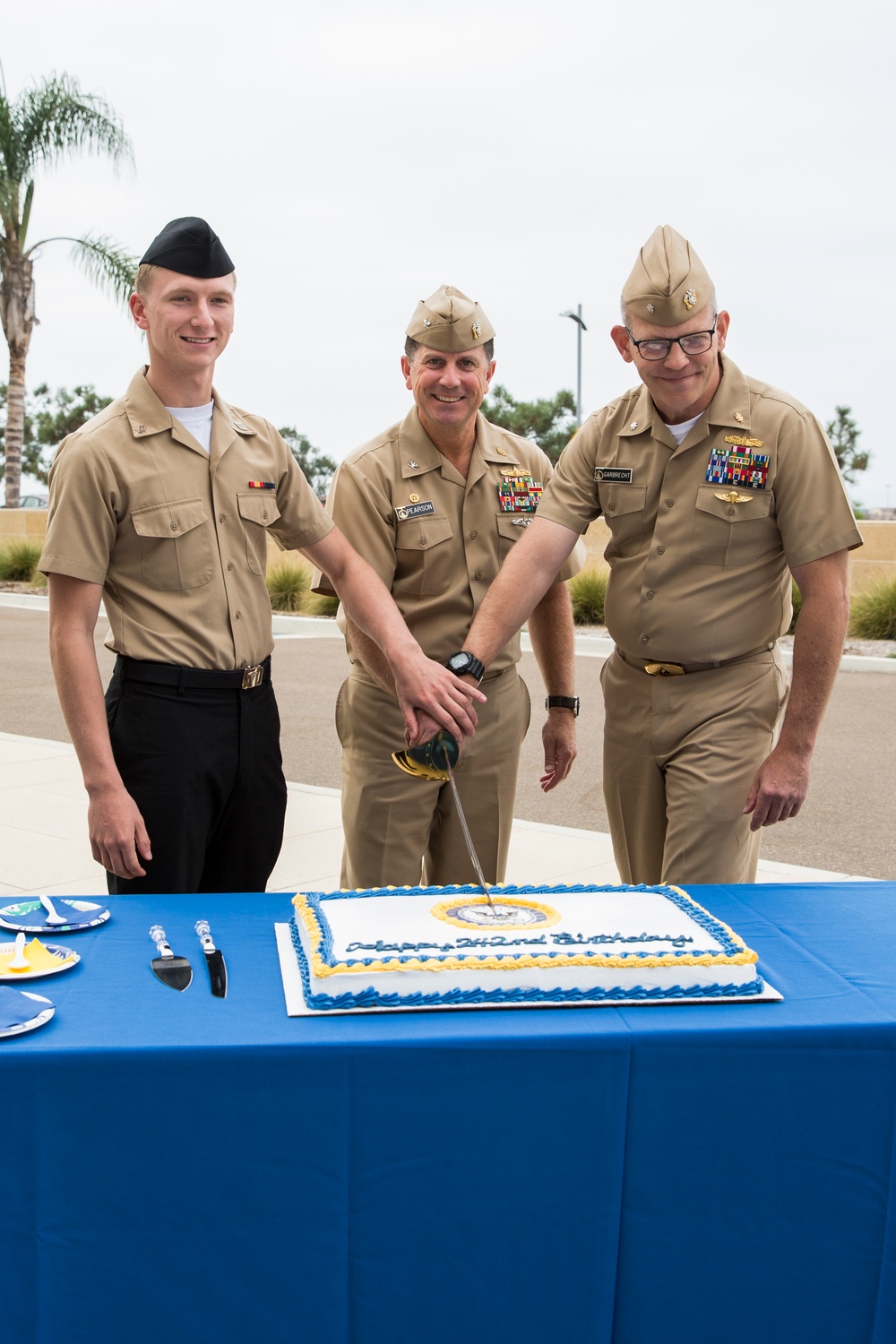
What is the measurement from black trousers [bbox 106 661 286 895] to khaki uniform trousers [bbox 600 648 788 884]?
33.7 inches

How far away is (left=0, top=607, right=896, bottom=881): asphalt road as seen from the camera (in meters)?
5.77

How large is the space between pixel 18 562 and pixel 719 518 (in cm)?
2148

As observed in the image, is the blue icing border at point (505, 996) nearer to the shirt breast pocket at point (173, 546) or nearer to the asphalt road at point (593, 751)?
the shirt breast pocket at point (173, 546)

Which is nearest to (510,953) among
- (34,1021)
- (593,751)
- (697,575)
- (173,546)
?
(34,1021)

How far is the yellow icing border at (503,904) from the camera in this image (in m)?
1.95

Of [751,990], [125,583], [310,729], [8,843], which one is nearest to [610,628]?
[125,583]

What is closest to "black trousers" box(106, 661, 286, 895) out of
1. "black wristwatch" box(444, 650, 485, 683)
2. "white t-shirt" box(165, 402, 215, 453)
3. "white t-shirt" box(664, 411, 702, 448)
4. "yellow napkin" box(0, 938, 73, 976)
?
"black wristwatch" box(444, 650, 485, 683)

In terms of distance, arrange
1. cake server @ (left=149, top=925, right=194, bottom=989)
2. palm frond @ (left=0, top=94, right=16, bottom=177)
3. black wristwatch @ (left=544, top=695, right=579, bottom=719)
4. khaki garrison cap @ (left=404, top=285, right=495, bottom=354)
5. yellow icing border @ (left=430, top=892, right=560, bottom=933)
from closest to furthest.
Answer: cake server @ (left=149, top=925, right=194, bottom=989), yellow icing border @ (left=430, top=892, right=560, bottom=933), khaki garrison cap @ (left=404, top=285, right=495, bottom=354), black wristwatch @ (left=544, top=695, right=579, bottom=719), palm frond @ (left=0, top=94, right=16, bottom=177)

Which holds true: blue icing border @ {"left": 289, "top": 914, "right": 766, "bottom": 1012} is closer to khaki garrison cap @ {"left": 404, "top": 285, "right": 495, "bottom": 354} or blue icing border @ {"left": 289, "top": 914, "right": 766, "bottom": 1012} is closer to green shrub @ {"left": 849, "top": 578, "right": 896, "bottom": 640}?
khaki garrison cap @ {"left": 404, "top": 285, "right": 495, "bottom": 354}

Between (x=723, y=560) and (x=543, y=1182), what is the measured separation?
1.66 meters

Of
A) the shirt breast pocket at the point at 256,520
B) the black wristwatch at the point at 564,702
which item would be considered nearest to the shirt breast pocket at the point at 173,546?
the shirt breast pocket at the point at 256,520

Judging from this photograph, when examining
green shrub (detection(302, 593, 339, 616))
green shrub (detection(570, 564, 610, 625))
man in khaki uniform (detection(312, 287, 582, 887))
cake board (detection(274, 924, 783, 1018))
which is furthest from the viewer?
green shrub (detection(302, 593, 339, 616))

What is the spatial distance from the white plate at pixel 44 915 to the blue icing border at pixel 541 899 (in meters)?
0.34

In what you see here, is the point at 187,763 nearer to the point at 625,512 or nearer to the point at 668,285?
the point at 625,512
